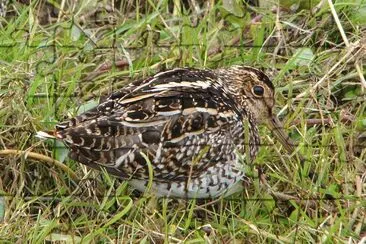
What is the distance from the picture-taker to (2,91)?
509 cm

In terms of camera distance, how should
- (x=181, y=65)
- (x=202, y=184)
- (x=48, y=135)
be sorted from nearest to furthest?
(x=48, y=135) → (x=202, y=184) → (x=181, y=65)

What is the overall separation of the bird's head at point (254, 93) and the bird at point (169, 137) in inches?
5.5

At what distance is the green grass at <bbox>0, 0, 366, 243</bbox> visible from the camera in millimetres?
4566

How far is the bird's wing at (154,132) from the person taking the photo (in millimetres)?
4570

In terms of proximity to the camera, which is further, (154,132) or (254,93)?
(254,93)

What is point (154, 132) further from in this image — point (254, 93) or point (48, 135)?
point (254, 93)

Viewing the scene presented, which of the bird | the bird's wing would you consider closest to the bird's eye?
the bird

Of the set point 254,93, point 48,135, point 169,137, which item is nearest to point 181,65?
point 254,93

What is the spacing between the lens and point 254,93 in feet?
16.7

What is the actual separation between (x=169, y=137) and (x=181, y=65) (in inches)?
38.4

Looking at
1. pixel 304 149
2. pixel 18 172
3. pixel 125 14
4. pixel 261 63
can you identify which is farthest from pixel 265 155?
pixel 125 14

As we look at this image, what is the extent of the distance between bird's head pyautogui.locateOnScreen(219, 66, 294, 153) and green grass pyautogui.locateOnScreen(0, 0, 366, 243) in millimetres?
96

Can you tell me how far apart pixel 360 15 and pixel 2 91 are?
6.04 feet

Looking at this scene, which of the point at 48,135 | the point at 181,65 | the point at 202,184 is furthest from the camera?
the point at 181,65
